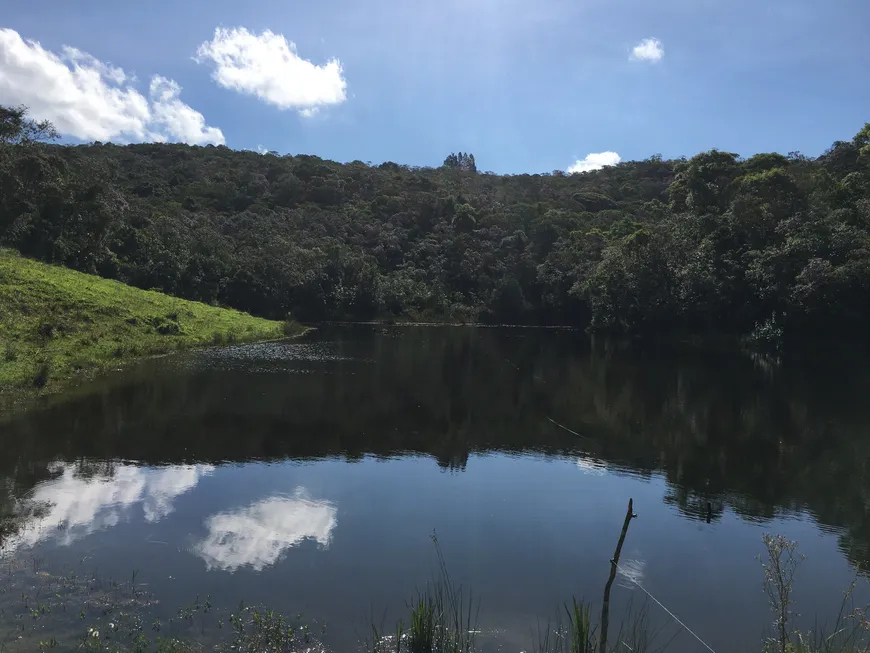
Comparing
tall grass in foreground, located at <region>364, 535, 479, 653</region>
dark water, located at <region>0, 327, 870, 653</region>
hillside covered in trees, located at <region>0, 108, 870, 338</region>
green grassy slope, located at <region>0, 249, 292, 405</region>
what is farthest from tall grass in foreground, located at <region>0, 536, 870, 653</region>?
hillside covered in trees, located at <region>0, 108, 870, 338</region>

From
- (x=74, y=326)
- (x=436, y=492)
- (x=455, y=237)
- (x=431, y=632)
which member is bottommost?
(x=436, y=492)

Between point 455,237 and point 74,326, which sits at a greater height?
point 455,237

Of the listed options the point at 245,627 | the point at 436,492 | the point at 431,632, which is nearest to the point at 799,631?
the point at 431,632

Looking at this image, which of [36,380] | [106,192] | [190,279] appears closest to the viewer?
[36,380]

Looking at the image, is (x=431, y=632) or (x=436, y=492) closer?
(x=431, y=632)

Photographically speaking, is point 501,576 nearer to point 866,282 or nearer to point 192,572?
point 192,572

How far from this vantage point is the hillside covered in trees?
148 ft

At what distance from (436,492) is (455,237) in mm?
75745

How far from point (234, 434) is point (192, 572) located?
8702 mm

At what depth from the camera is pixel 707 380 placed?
30.7 m

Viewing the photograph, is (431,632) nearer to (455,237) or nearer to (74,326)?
(74,326)

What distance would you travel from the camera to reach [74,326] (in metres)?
26.5

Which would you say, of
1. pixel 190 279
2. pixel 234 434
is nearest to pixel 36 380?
pixel 234 434

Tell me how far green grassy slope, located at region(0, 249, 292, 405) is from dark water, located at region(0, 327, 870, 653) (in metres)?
1.91
